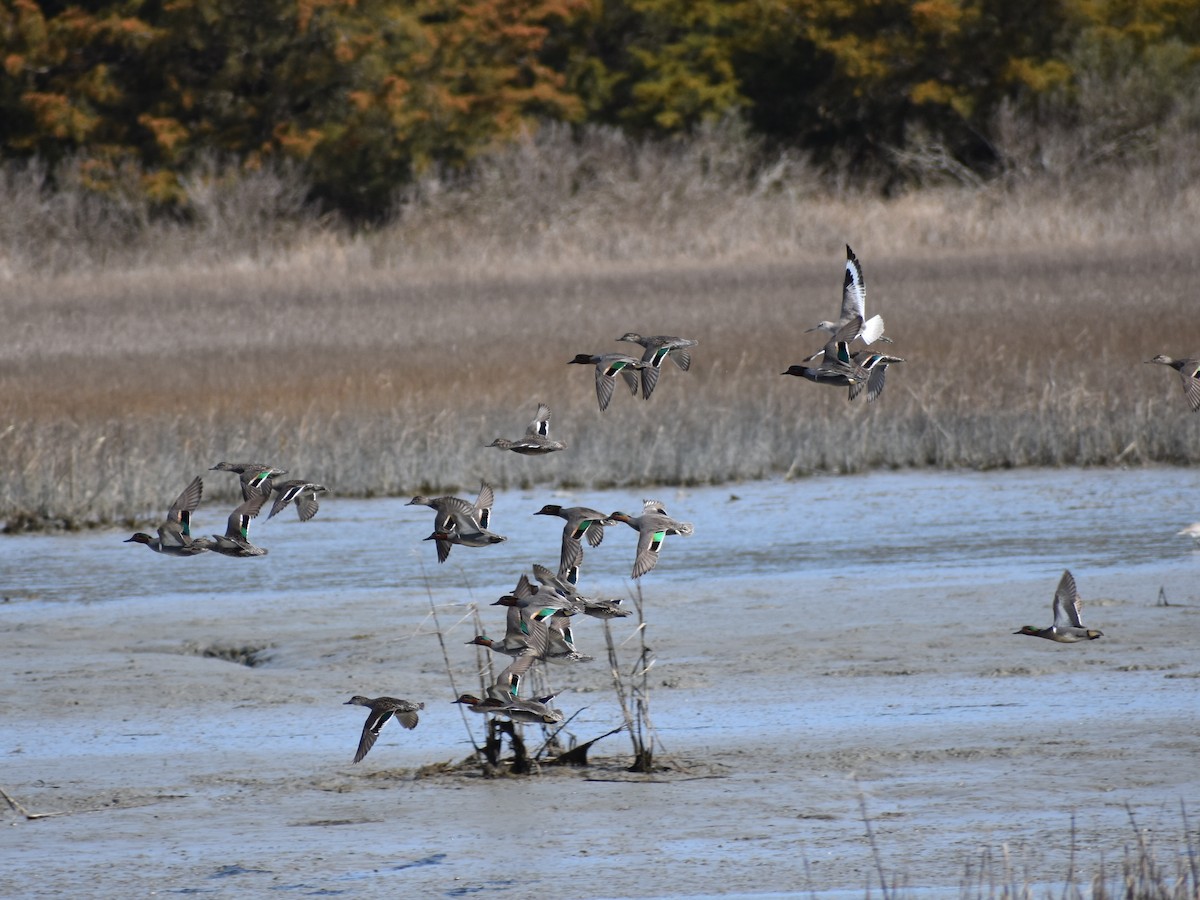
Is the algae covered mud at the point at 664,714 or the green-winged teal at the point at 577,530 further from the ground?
the green-winged teal at the point at 577,530

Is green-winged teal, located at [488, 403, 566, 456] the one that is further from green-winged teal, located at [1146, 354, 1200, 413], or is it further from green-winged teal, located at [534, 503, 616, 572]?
green-winged teal, located at [1146, 354, 1200, 413]

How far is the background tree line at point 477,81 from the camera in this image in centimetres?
3562

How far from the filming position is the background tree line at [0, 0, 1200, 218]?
35625mm

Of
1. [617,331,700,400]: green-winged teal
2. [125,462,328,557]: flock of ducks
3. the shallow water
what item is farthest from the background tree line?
[125,462,328,557]: flock of ducks

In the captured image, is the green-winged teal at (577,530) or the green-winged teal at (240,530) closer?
the green-winged teal at (577,530)

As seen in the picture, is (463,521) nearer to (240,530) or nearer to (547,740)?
(240,530)

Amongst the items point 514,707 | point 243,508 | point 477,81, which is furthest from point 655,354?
point 477,81

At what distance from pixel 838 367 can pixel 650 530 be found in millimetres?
1007

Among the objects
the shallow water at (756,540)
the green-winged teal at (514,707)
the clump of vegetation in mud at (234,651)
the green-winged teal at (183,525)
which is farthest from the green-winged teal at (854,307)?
the shallow water at (756,540)

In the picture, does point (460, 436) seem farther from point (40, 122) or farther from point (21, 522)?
point (40, 122)

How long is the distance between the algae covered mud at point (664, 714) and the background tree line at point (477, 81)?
923 inches

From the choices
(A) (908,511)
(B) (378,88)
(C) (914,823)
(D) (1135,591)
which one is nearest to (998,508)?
(A) (908,511)

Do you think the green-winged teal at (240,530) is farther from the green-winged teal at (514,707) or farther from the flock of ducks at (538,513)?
the green-winged teal at (514,707)

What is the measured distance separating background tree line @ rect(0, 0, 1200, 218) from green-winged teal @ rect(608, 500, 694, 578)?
28.5 metres
